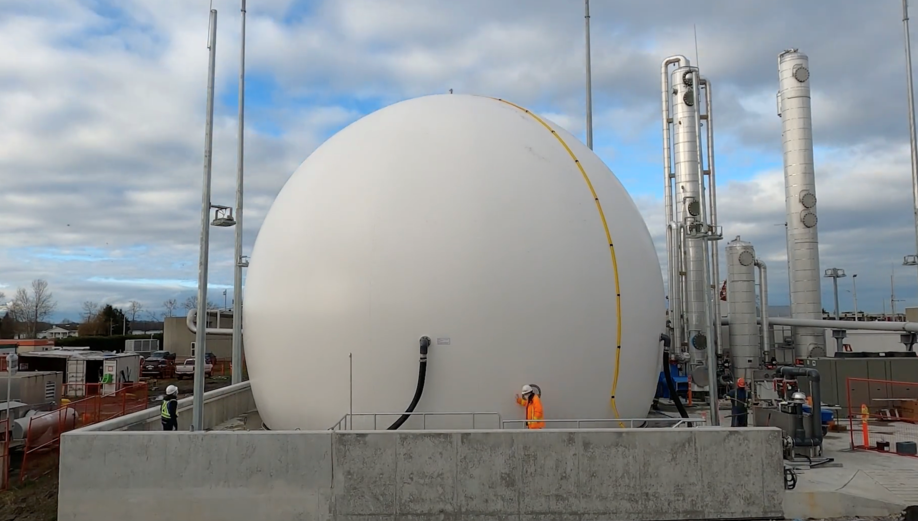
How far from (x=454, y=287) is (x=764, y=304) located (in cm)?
1631

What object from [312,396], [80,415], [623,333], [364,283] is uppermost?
[364,283]

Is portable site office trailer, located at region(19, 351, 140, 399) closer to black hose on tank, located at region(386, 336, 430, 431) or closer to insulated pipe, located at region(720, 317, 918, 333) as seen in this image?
black hose on tank, located at region(386, 336, 430, 431)

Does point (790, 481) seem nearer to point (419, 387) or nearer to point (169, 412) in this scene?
point (419, 387)

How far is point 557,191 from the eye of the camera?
9.81 metres

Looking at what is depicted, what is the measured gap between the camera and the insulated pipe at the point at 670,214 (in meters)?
19.2

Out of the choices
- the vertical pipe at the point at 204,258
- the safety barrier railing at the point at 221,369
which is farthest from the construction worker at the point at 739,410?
the safety barrier railing at the point at 221,369

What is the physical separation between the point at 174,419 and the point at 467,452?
16.8ft

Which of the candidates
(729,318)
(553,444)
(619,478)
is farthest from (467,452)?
(729,318)

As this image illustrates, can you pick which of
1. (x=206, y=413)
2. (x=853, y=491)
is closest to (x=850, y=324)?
(x=853, y=491)

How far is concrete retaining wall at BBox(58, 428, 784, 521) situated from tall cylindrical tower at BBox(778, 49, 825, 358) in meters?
16.2

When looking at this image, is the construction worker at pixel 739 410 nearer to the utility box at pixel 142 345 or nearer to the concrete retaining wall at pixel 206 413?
the concrete retaining wall at pixel 206 413

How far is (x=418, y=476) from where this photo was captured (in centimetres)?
816

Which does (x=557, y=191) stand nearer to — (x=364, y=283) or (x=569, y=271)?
(x=569, y=271)

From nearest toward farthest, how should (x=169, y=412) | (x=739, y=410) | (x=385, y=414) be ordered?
(x=385, y=414) < (x=169, y=412) < (x=739, y=410)
